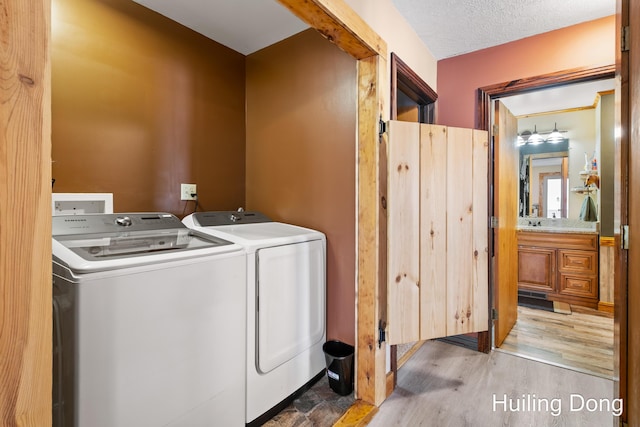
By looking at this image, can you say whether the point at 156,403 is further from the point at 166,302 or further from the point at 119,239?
the point at 119,239

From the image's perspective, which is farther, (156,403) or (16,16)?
(156,403)

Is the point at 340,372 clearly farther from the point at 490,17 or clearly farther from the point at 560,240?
the point at 560,240

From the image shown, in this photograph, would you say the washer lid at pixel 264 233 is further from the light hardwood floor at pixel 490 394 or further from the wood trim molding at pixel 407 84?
the light hardwood floor at pixel 490 394

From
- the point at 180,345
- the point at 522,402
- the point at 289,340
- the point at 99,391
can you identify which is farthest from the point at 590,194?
the point at 99,391

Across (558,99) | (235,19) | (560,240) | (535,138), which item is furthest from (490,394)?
(535,138)

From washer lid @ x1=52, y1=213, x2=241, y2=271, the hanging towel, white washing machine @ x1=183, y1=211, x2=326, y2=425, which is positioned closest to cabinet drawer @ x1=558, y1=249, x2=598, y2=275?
the hanging towel

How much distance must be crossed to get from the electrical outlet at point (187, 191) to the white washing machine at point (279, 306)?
0.96 feet

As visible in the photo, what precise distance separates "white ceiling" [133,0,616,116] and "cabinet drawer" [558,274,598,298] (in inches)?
106

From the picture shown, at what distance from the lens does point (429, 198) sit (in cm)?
187

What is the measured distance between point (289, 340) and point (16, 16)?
168 cm

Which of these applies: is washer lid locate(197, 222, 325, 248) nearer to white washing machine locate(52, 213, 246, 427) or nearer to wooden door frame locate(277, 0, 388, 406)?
white washing machine locate(52, 213, 246, 427)

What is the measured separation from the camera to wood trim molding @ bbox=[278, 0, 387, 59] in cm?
129

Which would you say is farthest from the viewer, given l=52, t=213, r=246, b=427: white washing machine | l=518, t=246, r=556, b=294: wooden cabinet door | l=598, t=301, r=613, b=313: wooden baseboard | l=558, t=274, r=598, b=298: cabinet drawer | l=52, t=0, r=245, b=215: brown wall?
l=518, t=246, r=556, b=294: wooden cabinet door

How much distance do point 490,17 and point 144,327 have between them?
265cm
